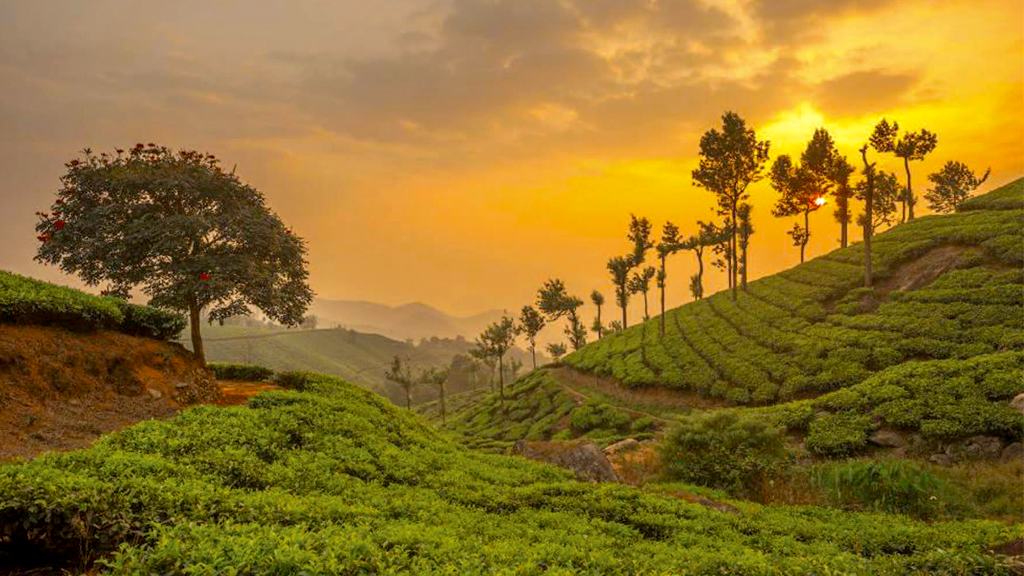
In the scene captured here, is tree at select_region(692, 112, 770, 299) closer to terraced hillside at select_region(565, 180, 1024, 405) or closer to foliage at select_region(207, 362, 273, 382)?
terraced hillside at select_region(565, 180, 1024, 405)

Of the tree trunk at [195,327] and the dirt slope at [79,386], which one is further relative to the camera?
the tree trunk at [195,327]

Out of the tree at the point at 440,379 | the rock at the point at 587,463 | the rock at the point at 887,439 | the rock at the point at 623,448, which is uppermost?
the rock at the point at 587,463

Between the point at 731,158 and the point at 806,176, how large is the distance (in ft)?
63.8

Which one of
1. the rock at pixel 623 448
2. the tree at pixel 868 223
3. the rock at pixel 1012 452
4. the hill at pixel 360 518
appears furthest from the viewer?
the tree at pixel 868 223

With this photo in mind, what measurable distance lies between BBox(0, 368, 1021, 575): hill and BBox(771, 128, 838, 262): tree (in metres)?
65.5

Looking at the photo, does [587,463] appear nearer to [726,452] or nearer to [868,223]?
[726,452]

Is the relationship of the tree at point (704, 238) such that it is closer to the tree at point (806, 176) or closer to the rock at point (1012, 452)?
the tree at point (806, 176)

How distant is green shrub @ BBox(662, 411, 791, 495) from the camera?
74.7ft

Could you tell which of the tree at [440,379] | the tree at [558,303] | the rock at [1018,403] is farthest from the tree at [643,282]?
the rock at [1018,403]

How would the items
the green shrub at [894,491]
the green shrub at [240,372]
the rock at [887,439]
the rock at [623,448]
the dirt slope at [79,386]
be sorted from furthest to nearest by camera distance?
the rock at [623,448] < the rock at [887,439] < the green shrub at [240,372] < the green shrub at [894,491] < the dirt slope at [79,386]

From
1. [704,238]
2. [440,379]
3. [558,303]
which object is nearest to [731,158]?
[704,238]

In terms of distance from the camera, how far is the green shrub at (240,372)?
26203mm

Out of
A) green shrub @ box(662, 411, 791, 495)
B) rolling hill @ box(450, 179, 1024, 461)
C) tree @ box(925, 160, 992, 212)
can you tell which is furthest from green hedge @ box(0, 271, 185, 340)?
tree @ box(925, 160, 992, 212)

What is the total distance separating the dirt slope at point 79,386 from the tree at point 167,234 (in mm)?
2863
